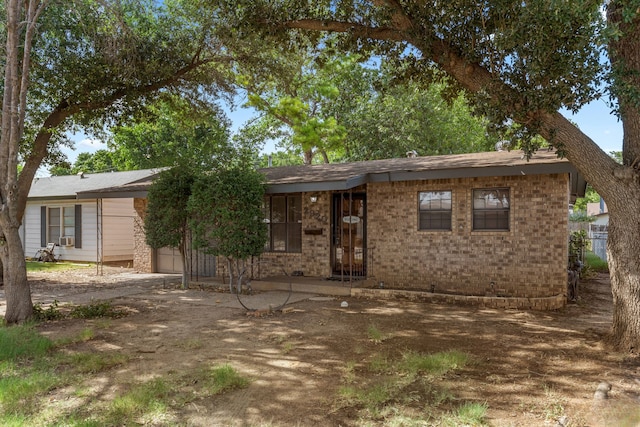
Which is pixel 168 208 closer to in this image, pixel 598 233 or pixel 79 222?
pixel 79 222

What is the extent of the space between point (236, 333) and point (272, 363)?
1658mm

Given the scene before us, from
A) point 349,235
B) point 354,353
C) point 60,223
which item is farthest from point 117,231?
point 354,353

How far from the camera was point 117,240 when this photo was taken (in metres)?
18.2

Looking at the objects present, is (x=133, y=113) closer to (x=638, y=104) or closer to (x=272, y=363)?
(x=272, y=363)

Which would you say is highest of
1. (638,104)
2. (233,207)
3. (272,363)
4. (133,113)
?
(133,113)

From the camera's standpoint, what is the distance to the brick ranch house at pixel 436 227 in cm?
920

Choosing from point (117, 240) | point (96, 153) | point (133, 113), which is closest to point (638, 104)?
point (133, 113)

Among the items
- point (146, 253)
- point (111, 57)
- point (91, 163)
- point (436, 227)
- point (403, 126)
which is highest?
point (91, 163)

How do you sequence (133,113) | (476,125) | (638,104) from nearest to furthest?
(638,104) < (133,113) < (476,125)

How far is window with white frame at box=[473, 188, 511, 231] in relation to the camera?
32.0 feet

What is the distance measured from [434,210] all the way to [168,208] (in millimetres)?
6091

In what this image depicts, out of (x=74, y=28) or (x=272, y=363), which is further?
(x=74, y=28)

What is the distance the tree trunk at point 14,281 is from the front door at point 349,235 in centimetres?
663

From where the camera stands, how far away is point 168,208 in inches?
423
